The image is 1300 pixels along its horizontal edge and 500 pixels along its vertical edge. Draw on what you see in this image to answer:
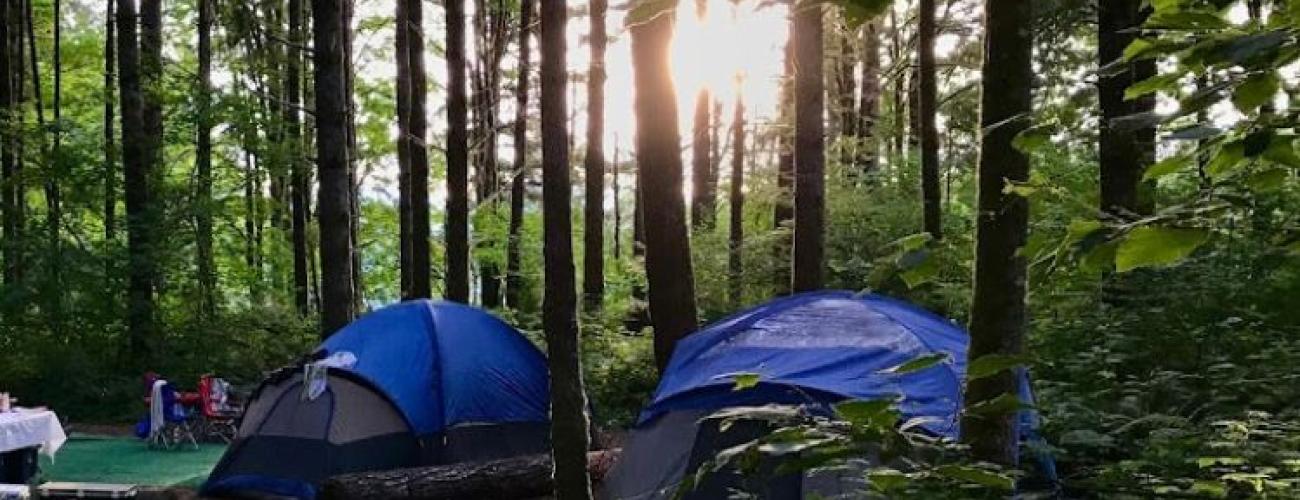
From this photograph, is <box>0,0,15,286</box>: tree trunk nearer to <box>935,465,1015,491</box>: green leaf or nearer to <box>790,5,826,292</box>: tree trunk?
<box>790,5,826,292</box>: tree trunk

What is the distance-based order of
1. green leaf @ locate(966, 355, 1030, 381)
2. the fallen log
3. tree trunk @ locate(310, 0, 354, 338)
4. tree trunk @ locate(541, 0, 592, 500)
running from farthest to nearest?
tree trunk @ locate(310, 0, 354, 338), the fallen log, tree trunk @ locate(541, 0, 592, 500), green leaf @ locate(966, 355, 1030, 381)

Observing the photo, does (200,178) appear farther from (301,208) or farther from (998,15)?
(998,15)

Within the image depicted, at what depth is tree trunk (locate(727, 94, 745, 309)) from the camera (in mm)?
15070

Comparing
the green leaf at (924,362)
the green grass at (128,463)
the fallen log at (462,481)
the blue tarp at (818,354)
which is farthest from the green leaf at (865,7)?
the green grass at (128,463)

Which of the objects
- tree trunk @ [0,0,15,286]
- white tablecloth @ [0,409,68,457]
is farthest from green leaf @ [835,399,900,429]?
tree trunk @ [0,0,15,286]

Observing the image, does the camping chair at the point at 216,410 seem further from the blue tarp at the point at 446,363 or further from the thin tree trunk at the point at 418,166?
the blue tarp at the point at 446,363

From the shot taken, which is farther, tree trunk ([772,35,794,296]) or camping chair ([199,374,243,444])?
tree trunk ([772,35,794,296])

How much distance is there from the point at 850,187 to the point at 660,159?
689 cm

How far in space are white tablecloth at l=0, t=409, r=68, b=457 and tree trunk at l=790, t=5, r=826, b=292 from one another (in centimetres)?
711

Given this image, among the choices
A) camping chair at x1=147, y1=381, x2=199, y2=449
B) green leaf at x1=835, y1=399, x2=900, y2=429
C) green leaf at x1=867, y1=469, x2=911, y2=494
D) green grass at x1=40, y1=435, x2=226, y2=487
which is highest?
green leaf at x1=835, y1=399, x2=900, y2=429

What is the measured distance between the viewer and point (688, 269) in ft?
31.7

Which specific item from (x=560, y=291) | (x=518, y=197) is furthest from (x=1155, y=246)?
(x=518, y=197)

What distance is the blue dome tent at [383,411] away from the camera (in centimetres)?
879

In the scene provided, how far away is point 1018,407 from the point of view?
140cm
